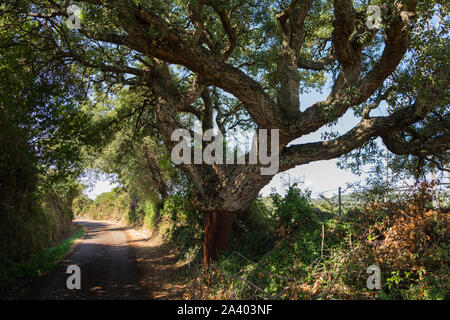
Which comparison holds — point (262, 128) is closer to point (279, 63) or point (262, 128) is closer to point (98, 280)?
point (279, 63)

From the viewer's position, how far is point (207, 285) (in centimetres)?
644

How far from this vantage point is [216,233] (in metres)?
7.71

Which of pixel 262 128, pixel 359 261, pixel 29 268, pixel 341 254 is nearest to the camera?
pixel 359 261

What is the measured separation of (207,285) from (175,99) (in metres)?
5.23

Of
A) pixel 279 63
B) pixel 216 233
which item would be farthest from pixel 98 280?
pixel 279 63

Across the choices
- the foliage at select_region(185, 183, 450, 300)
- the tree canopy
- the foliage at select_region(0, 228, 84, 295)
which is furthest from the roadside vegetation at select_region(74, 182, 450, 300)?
the foliage at select_region(0, 228, 84, 295)

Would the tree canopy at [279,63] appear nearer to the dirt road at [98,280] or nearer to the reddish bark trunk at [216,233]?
the reddish bark trunk at [216,233]

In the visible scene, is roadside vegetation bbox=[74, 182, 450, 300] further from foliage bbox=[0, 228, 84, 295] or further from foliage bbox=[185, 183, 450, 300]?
foliage bbox=[0, 228, 84, 295]

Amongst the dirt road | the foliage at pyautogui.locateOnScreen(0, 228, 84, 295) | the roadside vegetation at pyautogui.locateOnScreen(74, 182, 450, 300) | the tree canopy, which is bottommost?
the dirt road

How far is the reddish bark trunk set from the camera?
7625 mm

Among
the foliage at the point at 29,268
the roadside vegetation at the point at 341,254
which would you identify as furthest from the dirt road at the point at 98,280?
the roadside vegetation at the point at 341,254

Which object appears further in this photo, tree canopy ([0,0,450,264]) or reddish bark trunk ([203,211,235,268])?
reddish bark trunk ([203,211,235,268])

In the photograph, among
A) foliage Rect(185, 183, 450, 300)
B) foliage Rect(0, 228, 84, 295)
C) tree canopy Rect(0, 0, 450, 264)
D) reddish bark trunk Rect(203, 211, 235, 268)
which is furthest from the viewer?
reddish bark trunk Rect(203, 211, 235, 268)
